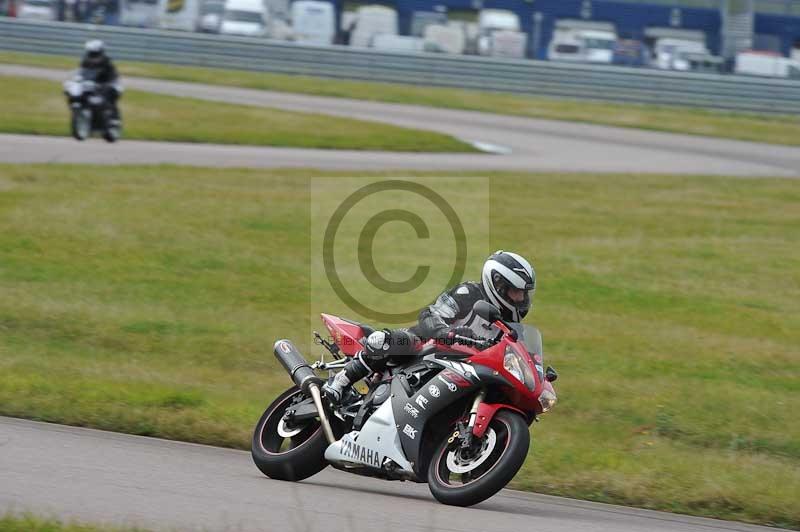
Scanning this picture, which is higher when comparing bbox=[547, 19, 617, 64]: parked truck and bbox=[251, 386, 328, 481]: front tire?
bbox=[547, 19, 617, 64]: parked truck

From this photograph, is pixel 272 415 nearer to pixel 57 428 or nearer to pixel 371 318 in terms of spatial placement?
pixel 57 428

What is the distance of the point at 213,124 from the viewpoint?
25906mm

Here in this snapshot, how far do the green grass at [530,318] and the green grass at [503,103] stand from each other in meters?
11.7

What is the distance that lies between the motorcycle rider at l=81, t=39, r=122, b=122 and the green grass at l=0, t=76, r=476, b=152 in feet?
4.92

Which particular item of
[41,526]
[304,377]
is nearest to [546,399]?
[304,377]

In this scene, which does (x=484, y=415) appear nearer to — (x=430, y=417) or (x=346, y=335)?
(x=430, y=417)

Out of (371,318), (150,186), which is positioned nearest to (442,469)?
(371,318)

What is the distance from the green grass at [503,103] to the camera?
31.4 m

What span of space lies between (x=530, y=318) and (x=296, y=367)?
5642 mm

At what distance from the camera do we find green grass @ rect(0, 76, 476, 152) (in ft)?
79.3

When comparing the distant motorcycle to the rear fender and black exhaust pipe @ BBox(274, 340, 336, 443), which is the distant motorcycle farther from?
the rear fender

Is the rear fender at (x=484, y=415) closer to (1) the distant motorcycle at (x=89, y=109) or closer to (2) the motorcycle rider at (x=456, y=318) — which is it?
(2) the motorcycle rider at (x=456, y=318)

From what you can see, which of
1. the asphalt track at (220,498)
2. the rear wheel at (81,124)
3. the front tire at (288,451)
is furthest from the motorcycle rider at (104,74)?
the front tire at (288,451)

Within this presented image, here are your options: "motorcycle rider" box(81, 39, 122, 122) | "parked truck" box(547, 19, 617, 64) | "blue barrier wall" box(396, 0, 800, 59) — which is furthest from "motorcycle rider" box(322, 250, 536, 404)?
"blue barrier wall" box(396, 0, 800, 59)
